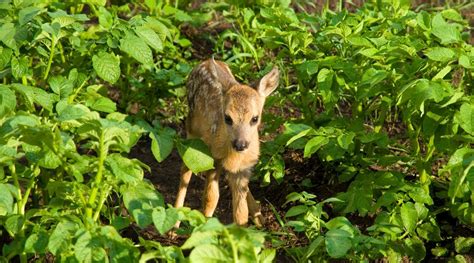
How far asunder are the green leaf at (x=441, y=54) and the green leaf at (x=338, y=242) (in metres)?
1.32

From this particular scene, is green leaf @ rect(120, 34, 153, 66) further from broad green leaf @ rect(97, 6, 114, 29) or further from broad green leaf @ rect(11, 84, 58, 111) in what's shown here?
broad green leaf @ rect(11, 84, 58, 111)

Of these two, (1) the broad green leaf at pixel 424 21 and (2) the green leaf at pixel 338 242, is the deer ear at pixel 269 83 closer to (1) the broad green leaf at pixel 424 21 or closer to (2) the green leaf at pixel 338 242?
(1) the broad green leaf at pixel 424 21

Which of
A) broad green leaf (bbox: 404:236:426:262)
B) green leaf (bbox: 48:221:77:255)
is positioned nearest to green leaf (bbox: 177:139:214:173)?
green leaf (bbox: 48:221:77:255)

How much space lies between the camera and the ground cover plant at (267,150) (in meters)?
5.77

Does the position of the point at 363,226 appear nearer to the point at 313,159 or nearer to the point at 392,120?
the point at 313,159

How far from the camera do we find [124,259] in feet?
18.3

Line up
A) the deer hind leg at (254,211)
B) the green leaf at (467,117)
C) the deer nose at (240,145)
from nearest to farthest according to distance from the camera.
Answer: the green leaf at (467,117)
the deer nose at (240,145)
the deer hind leg at (254,211)

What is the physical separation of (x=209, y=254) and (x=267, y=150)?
274 centimetres

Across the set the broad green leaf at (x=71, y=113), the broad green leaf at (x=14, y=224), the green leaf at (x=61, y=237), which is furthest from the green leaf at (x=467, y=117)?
the broad green leaf at (x=14, y=224)

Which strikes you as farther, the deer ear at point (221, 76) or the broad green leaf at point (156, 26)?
the deer ear at point (221, 76)

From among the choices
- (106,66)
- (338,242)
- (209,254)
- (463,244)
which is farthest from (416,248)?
(106,66)

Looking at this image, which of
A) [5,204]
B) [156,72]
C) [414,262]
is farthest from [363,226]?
[5,204]

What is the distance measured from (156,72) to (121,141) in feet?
8.67

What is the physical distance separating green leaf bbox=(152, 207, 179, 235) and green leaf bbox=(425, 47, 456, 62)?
2.02 meters
